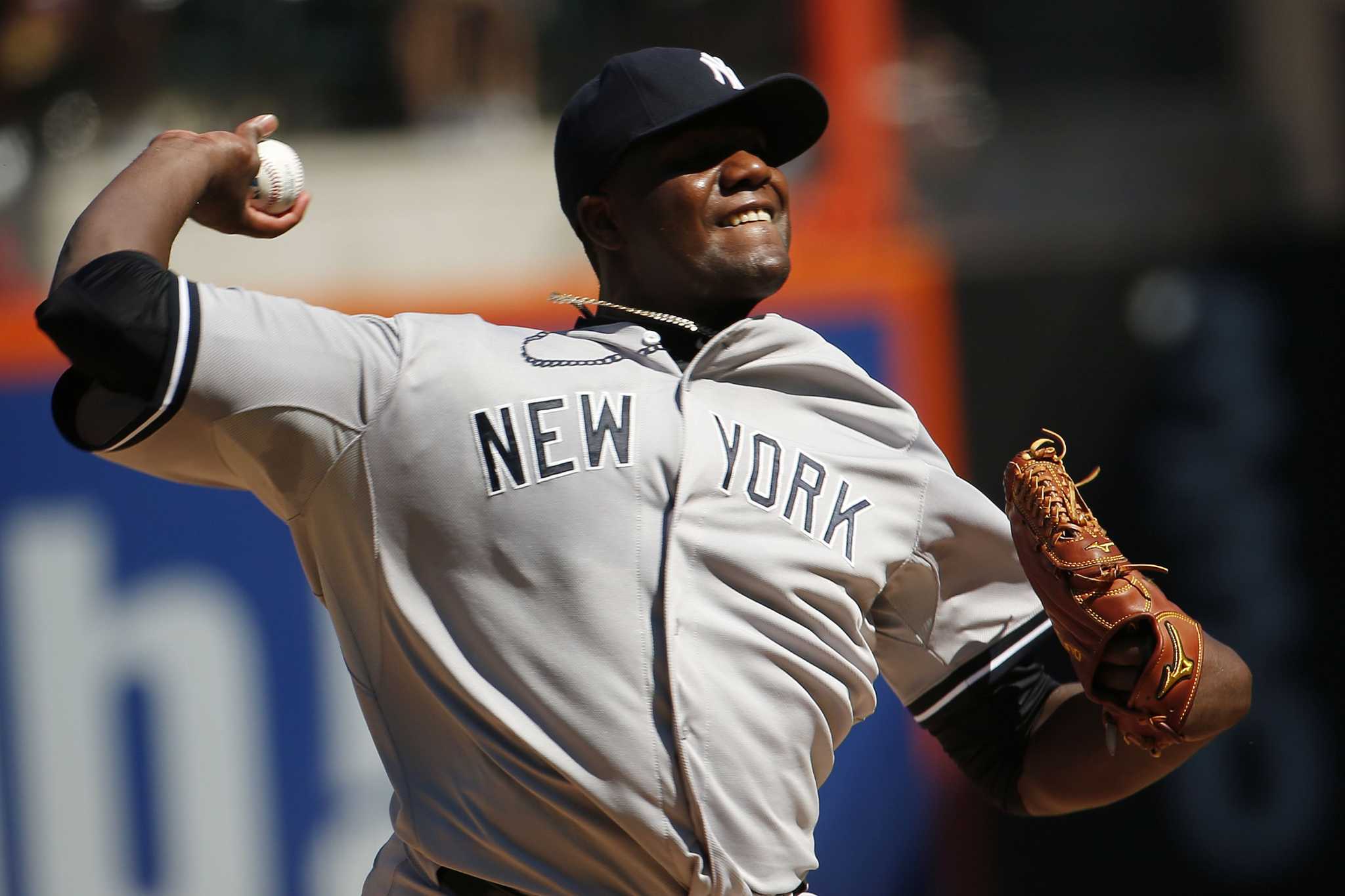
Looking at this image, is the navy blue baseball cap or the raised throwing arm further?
the navy blue baseball cap

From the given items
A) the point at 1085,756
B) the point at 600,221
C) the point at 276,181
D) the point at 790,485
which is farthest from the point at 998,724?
the point at 276,181

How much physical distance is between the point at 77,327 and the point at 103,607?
109 inches

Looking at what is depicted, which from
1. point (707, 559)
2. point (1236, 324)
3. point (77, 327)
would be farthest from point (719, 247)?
point (1236, 324)

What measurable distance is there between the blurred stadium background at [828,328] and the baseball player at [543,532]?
2417 millimetres

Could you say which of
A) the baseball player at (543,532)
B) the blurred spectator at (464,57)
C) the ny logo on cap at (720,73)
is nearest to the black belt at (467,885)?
the baseball player at (543,532)

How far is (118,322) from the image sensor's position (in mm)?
1574

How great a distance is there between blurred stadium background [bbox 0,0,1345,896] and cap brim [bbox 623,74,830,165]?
237 centimetres

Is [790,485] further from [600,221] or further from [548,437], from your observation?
[600,221]

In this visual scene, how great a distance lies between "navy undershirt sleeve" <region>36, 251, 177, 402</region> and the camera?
1.57 meters

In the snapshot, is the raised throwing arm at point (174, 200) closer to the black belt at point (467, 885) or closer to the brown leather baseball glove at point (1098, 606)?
the black belt at point (467, 885)

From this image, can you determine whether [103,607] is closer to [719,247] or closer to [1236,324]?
[719,247]

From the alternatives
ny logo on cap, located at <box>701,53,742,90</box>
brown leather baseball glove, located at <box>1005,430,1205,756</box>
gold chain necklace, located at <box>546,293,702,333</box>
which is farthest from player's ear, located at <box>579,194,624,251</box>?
brown leather baseball glove, located at <box>1005,430,1205,756</box>

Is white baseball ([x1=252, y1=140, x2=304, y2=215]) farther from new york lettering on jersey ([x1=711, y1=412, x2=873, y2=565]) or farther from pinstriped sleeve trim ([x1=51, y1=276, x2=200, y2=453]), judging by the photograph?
new york lettering on jersey ([x1=711, y1=412, x2=873, y2=565])

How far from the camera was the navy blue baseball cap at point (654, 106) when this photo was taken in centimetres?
204
